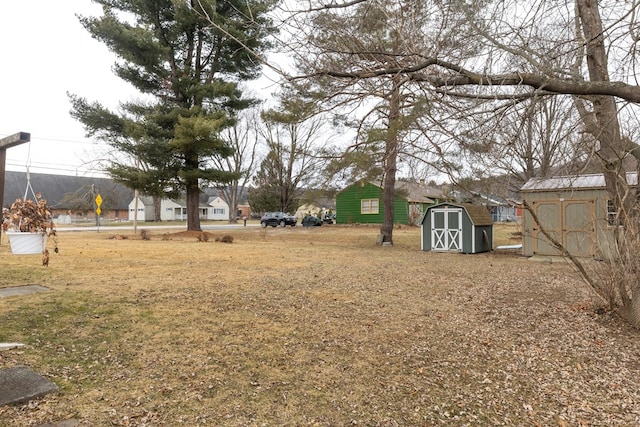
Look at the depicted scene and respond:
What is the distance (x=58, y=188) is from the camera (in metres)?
50.4

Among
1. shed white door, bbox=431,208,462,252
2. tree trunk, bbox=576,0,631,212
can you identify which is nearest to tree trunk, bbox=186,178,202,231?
shed white door, bbox=431,208,462,252

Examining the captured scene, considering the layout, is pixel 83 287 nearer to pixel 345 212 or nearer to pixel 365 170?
pixel 365 170

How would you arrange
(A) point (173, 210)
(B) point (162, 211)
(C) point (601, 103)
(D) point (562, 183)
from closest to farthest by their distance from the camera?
(C) point (601, 103) → (D) point (562, 183) → (B) point (162, 211) → (A) point (173, 210)

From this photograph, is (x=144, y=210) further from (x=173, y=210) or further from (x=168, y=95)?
(x=168, y=95)

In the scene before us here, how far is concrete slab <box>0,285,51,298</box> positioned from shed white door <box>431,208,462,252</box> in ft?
38.9

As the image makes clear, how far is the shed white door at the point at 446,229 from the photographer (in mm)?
13805

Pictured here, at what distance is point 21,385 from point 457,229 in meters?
13.1

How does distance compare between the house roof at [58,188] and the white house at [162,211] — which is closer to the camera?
the house roof at [58,188]

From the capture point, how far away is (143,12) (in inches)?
681

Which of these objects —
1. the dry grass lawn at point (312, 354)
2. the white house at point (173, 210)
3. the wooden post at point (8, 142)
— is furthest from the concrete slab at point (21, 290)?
the white house at point (173, 210)

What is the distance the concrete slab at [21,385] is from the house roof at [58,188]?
43.8 meters

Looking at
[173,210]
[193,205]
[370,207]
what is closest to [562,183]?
[193,205]

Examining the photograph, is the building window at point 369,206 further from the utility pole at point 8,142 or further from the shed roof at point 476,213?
the utility pole at point 8,142

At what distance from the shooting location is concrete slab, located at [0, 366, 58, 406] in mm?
2514
